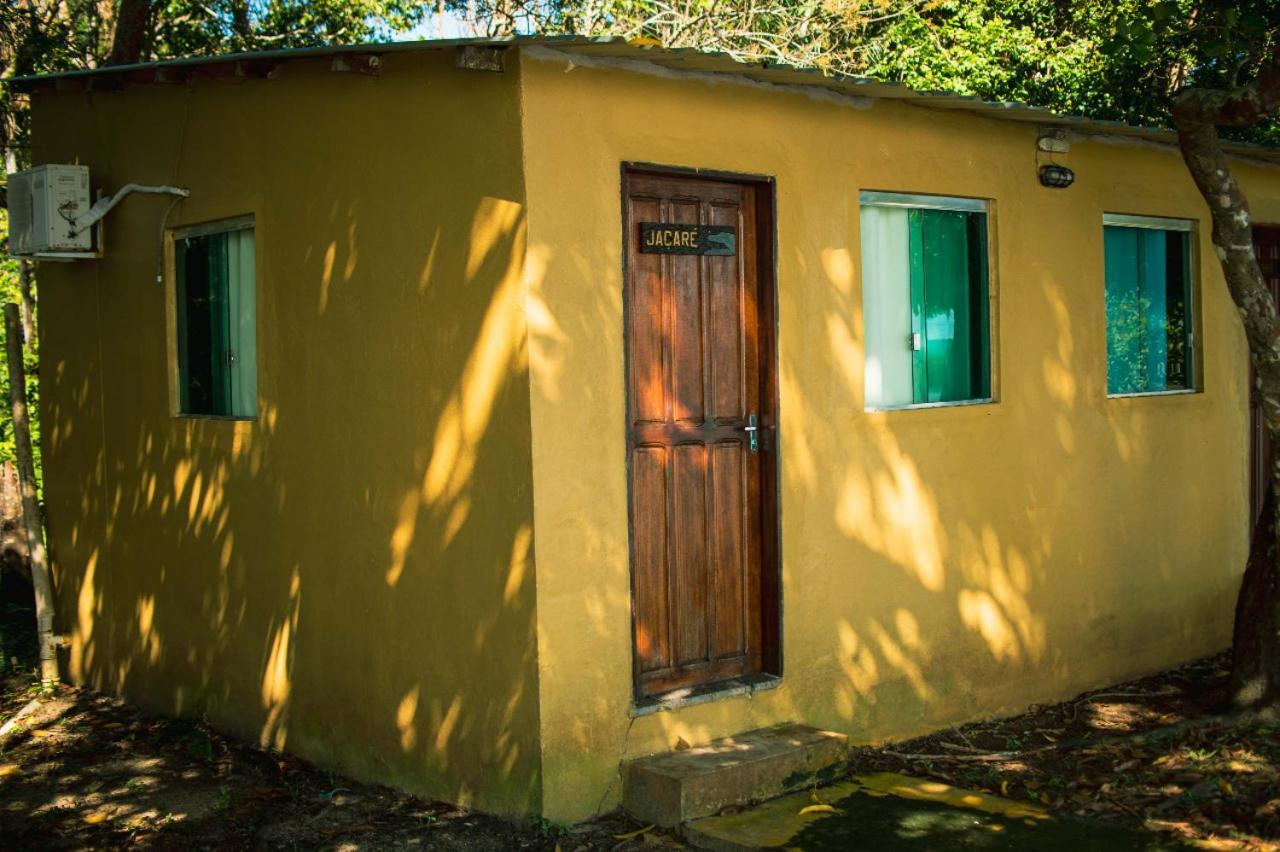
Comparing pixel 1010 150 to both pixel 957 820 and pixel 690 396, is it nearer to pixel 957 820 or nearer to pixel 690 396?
pixel 690 396

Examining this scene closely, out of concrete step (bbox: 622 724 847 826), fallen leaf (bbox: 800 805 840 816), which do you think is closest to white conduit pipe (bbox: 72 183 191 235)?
concrete step (bbox: 622 724 847 826)

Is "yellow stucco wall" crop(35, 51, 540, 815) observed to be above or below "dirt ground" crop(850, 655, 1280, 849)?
above

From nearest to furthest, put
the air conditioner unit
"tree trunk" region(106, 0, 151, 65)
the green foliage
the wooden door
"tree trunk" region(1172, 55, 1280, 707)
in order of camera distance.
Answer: the wooden door < "tree trunk" region(1172, 55, 1280, 707) < the air conditioner unit < "tree trunk" region(106, 0, 151, 65) < the green foliage

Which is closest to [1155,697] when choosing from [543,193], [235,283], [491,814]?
[491,814]

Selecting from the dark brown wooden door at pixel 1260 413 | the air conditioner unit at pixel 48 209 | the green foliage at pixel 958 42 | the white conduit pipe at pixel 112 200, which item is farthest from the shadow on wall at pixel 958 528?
the green foliage at pixel 958 42

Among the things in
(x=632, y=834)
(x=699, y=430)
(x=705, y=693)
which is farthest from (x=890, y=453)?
(x=632, y=834)

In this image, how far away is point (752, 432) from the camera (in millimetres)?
6402

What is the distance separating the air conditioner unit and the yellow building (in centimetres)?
26

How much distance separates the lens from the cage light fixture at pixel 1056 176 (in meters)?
7.69

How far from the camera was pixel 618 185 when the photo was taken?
19.0 feet

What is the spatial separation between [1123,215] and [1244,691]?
9.63ft

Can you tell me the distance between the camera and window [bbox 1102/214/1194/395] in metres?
8.35

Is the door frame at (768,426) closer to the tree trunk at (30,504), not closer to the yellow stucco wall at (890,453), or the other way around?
the yellow stucco wall at (890,453)

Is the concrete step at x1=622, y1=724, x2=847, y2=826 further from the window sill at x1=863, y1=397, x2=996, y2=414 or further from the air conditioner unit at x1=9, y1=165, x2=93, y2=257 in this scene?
the air conditioner unit at x1=9, y1=165, x2=93, y2=257
